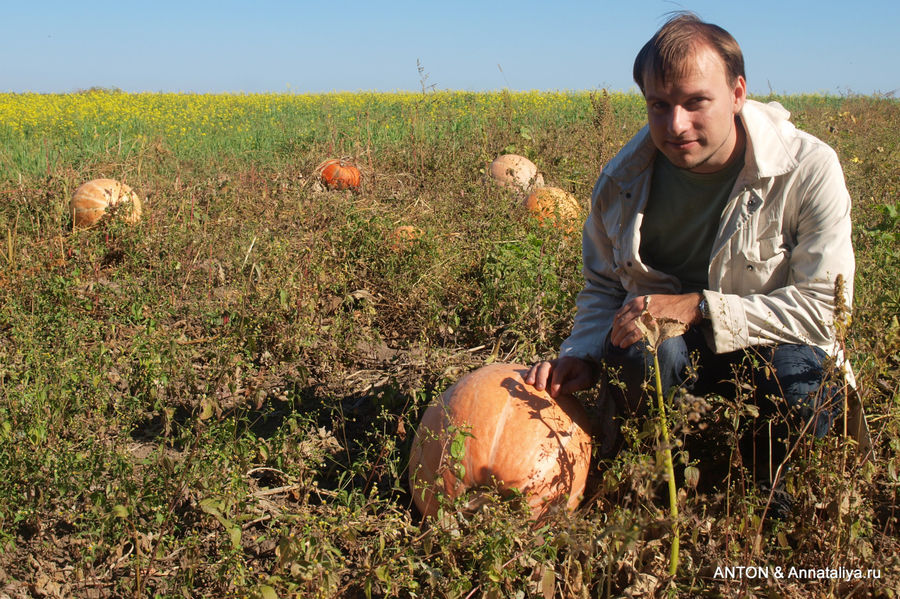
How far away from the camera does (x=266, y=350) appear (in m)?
4.17

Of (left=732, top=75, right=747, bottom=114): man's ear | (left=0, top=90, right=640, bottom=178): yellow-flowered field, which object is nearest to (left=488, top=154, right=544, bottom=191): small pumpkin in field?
(left=0, top=90, right=640, bottom=178): yellow-flowered field

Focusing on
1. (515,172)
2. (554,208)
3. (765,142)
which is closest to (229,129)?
(515,172)

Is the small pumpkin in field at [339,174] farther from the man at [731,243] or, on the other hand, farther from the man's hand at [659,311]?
the man's hand at [659,311]

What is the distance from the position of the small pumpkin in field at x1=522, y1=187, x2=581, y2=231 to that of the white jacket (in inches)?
119

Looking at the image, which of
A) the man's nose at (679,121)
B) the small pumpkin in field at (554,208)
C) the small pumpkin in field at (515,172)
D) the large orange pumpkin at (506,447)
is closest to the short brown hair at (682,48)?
the man's nose at (679,121)

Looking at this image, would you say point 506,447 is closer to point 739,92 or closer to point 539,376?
point 539,376

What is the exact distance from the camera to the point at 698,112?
2.55m

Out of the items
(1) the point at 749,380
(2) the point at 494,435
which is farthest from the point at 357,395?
(1) the point at 749,380

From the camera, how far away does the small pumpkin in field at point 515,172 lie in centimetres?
771

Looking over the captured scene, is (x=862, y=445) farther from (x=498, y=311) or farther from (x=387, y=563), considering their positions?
(x=498, y=311)

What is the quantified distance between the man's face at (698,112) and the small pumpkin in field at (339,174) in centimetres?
526

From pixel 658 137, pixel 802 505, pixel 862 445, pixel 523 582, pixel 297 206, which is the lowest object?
pixel 523 582

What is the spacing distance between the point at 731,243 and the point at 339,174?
5551 mm

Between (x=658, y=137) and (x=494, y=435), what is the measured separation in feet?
3.95
